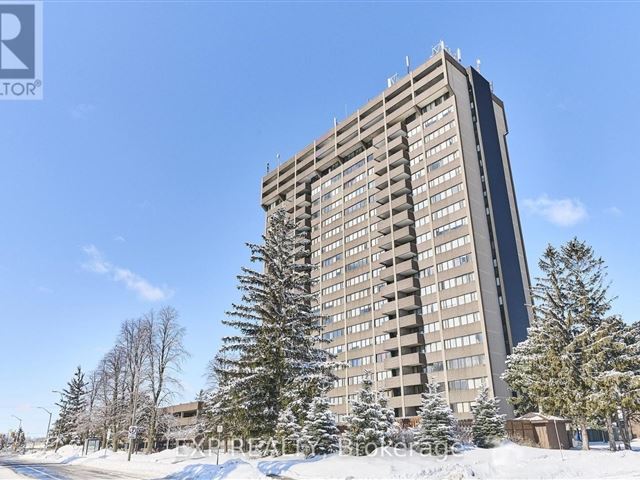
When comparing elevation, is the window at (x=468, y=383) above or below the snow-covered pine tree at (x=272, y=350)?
below

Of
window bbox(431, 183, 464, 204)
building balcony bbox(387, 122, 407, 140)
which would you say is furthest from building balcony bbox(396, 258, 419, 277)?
building balcony bbox(387, 122, 407, 140)

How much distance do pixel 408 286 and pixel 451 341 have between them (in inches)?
408

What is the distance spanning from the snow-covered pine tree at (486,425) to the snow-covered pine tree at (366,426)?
10180mm

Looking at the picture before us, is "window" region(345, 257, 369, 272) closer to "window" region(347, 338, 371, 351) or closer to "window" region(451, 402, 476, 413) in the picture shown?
"window" region(347, 338, 371, 351)

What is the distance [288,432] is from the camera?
27.4 m

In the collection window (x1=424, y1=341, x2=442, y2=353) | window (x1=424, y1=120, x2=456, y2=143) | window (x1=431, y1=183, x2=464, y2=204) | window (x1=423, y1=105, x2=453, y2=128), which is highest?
window (x1=423, y1=105, x2=453, y2=128)

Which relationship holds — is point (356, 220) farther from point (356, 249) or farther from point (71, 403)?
point (71, 403)

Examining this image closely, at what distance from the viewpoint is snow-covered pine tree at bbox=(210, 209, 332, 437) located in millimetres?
27703

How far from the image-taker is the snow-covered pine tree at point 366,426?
88.1 feet

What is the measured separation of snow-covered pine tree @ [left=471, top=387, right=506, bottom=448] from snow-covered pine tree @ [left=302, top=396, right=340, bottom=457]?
12760mm

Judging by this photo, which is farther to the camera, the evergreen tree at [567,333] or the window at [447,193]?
the window at [447,193]

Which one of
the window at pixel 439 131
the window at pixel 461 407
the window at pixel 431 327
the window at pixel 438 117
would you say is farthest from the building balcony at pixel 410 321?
the window at pixel 438 117

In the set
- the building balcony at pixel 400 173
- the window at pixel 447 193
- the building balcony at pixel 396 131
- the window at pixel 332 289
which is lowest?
the window at pixel 332 289

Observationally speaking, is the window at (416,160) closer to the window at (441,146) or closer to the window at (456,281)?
the window at (441,146)
